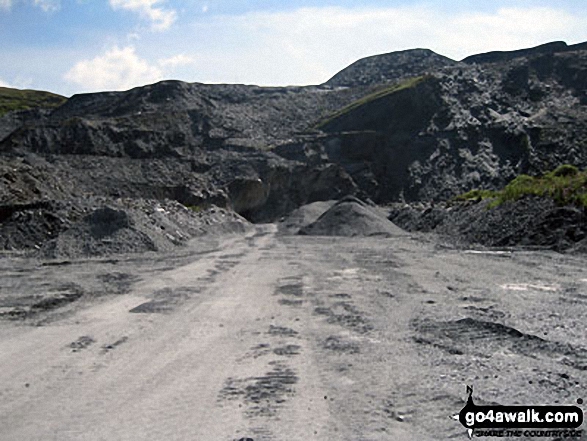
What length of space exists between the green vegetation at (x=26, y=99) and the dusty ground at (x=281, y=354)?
348 ft

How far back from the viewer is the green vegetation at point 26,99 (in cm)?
11451

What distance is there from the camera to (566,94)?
81.9 m

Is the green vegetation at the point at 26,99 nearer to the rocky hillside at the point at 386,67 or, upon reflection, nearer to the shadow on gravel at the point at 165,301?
the rocky hillside at the point at 386,67

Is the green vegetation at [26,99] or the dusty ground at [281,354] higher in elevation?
the green vegetation at [26,99]

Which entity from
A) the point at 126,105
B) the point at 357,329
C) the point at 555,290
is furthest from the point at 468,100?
the point at 357,329

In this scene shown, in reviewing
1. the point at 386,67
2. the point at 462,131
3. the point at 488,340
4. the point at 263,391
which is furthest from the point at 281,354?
the point at 386,67

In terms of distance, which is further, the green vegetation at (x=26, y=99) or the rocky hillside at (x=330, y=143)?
the green vegetation at (x=26, y=99)

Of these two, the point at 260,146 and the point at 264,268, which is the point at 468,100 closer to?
the point at 260,146

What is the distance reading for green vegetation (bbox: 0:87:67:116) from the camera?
114512 mm

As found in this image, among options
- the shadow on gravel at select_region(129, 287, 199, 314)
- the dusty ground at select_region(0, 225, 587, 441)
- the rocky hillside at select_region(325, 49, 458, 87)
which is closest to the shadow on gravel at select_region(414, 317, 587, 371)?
the dusty ground at select_region(0, 225, 587, 441)

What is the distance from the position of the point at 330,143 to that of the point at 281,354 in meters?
72.5

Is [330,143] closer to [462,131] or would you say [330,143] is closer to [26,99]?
[462,131]

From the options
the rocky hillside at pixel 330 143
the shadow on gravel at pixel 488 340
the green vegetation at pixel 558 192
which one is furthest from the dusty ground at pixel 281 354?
the rocky hillside at pixel 330 143

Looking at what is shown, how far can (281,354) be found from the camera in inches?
336
